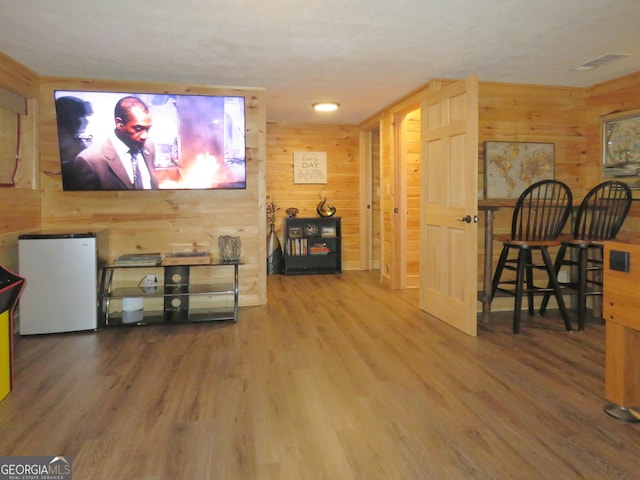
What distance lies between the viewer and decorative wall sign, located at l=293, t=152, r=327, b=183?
686 cm

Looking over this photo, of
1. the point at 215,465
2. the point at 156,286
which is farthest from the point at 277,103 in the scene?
the point at 215,465

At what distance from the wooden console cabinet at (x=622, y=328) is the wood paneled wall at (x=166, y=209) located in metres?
3.08

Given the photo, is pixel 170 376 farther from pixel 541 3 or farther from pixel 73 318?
pixel 541 3

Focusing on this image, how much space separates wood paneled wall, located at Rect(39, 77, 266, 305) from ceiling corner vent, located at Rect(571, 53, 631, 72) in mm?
2870

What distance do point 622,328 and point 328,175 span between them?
16.7ft

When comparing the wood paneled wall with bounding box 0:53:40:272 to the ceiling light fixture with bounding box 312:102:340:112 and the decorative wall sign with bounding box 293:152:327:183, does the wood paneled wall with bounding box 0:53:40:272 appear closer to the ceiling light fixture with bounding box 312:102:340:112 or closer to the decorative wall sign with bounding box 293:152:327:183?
the ceiling light fixture with bounding box 312:102:340:112

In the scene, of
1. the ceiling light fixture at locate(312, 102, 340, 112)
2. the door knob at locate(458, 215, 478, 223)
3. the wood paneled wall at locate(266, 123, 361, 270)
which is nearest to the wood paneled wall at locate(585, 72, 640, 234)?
the door knob at locate(458, 215, 478, 223)

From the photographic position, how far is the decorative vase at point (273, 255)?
6.75 m

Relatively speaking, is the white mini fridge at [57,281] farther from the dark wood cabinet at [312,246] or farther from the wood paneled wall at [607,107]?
the wood paneled wall at [607,107]

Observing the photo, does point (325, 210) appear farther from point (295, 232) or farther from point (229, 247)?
point (229, 247)

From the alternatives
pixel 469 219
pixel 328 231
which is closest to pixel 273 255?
pixel 328 231

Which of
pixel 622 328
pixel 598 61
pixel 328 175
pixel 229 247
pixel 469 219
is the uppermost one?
pixel 598 61

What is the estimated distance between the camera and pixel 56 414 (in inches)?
92.2

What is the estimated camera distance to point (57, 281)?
12.1 feet
